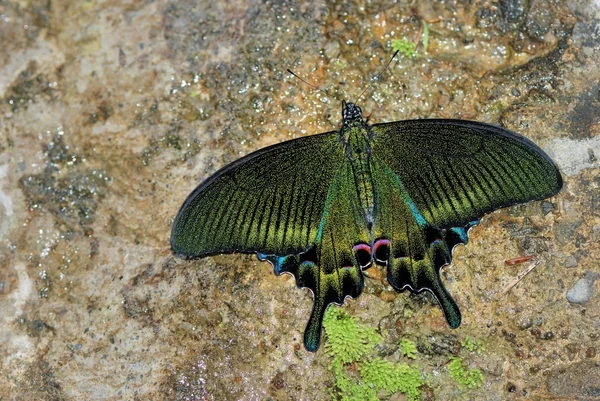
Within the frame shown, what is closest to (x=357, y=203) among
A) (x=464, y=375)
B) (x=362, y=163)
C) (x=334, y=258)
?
(x=362, y=163)

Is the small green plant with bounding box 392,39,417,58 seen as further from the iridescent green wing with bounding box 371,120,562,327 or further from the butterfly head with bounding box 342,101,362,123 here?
the iridescent green wing with bounding box 371,120,562,327

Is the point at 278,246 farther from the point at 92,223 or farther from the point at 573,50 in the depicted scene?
the point at 573,50

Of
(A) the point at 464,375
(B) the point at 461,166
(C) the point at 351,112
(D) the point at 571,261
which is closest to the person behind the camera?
(B) the point at 461,166

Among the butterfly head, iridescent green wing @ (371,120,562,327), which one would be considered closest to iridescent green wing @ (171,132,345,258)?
the butterfly head

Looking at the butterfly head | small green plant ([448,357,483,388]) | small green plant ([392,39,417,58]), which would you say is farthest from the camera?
small green plant ([392,39,417,58])

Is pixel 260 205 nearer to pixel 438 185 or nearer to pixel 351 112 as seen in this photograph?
pixel 351 112

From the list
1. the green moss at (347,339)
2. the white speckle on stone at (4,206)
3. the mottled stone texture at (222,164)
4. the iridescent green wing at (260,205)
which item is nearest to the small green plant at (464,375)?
the mottled stone texture at (222,164)

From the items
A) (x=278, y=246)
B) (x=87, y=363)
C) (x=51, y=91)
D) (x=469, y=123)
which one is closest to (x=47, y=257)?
(x=87, y=363)
